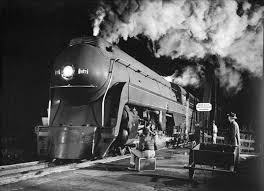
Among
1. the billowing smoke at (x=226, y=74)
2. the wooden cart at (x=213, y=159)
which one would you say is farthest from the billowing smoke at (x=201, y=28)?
the wooden cart at (x=213, y=159)

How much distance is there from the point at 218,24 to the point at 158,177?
9.52 m

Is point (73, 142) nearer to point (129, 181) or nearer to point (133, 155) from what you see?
point (133, 155)

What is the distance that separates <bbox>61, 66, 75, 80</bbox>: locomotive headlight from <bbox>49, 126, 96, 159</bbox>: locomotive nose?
1517 mm

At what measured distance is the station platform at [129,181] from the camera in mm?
5480

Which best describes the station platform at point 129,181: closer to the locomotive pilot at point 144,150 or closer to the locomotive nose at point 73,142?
the locomotive pilot at point 144,150

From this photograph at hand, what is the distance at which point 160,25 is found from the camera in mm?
14078

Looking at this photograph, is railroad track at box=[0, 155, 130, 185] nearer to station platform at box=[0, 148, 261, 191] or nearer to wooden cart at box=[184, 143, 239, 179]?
station platform at box=[0, 148, 261, 191]

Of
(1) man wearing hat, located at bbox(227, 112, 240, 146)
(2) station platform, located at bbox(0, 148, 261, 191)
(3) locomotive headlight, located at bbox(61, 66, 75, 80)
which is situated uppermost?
(3) locomotive headlight, located at bbox(61, 66, 75, 80)

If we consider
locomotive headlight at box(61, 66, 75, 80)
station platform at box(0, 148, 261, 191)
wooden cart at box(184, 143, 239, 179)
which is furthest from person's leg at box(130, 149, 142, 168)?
locomotive headlight at box(61, 66, 75, 80)

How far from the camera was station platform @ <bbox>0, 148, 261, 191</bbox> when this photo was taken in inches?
216

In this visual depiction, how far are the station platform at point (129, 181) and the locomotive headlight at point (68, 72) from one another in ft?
8.84

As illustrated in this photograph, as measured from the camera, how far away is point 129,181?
6199 millimetres

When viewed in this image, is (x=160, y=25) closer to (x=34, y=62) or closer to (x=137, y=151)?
(x=34, y=62)

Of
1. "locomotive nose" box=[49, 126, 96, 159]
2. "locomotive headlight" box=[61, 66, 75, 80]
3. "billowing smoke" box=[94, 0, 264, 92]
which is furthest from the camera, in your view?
"billowing smoke" box=[94, 0, 264, 92]
